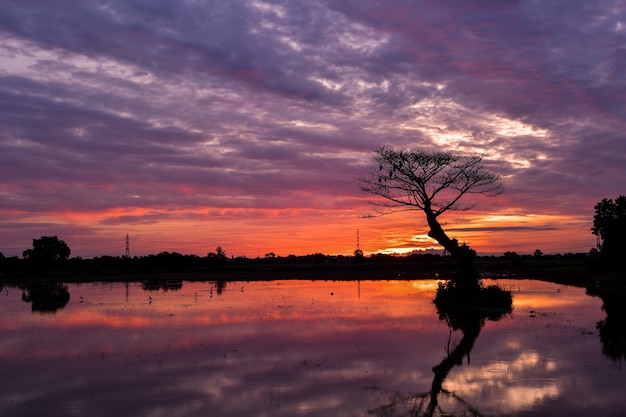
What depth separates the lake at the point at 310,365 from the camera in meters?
14.1

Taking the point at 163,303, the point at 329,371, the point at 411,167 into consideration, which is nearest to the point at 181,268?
the point at 163,303

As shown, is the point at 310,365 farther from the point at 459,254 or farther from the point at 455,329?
the point at 459,254

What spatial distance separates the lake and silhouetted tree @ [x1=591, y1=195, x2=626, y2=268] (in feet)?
158

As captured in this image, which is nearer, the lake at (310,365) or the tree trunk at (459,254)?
the lake at (310,365)

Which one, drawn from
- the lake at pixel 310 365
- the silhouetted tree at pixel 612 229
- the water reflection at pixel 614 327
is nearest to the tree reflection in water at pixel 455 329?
the lake at pixel 310 365

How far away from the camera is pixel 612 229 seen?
7825 cm

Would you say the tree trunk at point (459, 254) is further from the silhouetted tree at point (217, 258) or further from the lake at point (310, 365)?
the silhouetted tree at point (217, 258)

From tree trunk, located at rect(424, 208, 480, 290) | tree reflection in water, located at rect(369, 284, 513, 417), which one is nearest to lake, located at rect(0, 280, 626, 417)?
tree reflection in water, located at rect(369, 284, 513, 417)

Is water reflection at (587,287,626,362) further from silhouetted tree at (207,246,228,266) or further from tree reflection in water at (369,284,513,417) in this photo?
silhouetted tree at (207,246,228,266)

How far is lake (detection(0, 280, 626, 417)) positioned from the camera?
14.1 m

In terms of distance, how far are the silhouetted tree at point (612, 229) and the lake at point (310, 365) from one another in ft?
158

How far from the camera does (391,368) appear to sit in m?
18.4

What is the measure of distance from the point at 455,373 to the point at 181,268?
118m

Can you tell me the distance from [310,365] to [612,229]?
73.2 m
